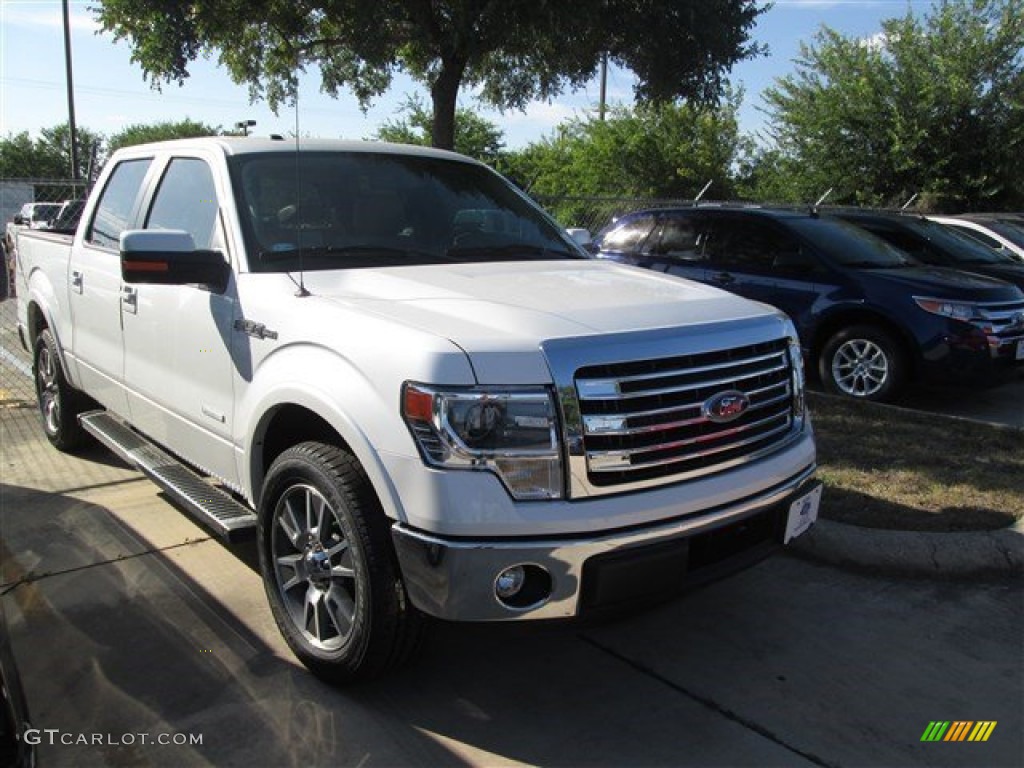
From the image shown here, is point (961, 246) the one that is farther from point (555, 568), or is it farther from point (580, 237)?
point (555, 568)

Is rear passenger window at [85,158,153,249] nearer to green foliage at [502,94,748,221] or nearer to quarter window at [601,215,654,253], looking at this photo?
quarter window at [601,215,654,253]

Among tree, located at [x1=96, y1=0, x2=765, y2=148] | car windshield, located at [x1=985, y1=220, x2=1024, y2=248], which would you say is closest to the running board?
tree, located at [x1=96, y1=0, x2=765, y2=148]

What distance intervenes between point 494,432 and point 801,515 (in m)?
1.39

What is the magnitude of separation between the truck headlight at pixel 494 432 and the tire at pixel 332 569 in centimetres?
38

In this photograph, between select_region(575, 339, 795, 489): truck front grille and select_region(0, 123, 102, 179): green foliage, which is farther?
→ select_region(0, 123, 102, 179): green foliage

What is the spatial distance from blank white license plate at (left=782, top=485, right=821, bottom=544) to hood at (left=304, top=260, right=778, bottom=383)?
2.34ft

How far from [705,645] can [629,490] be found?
110 centimetres

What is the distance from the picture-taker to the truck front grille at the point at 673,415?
266 centimetres

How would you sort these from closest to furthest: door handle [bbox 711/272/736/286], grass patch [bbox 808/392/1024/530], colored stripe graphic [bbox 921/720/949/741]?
colored stripe graphic [bbox 921/720/949/741] → grass patch [bbox 808/392/1024/530] → door handle [bbox 711/272/736/286]

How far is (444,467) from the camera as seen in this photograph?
100 inches

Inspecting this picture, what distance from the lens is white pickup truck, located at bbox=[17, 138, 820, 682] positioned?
2.58 meters

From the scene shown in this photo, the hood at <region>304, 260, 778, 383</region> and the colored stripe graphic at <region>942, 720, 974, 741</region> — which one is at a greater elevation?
the hood at <region>304, 260, 778, 383</region>

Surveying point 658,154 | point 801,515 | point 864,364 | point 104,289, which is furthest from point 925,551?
point 658,154

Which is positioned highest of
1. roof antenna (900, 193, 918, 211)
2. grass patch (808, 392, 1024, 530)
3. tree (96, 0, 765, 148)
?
tree (96, 0, 765, 148)
